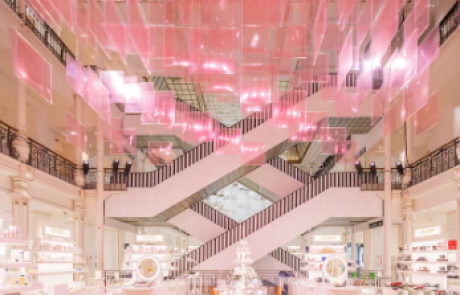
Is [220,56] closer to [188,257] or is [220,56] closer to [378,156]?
[188,257]

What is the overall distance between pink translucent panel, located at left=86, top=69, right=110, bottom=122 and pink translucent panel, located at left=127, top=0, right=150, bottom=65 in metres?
2.30

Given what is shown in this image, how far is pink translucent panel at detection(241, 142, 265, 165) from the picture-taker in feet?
53.4

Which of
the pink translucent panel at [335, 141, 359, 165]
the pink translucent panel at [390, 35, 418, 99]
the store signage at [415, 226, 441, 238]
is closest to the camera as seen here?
the pink translucent panel at [390, 35, 418, 99]

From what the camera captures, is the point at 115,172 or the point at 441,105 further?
the point at 115,172

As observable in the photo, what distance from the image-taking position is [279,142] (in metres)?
16.8

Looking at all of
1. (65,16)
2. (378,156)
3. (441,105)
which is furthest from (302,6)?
(378,156)

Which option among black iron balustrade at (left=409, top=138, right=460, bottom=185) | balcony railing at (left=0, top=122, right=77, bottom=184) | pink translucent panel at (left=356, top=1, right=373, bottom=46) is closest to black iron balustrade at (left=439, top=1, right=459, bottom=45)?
black iron balustrade at (left=409, top=138, right=460, bottom=185)

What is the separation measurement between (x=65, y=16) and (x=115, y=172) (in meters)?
11.4

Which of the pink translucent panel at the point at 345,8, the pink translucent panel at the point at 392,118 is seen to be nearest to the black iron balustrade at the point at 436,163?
the pink translucent panel at the point at 392,118

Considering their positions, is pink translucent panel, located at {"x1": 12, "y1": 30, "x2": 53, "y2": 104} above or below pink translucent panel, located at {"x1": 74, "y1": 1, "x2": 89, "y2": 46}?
below

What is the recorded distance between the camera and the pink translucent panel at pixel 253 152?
16281 millimetres

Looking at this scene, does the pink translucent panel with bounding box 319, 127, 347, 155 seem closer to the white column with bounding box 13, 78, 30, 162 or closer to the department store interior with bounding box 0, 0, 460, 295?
the department store interior with bounding box 0, 0, 460, 295

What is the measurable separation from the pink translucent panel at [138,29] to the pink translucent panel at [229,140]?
7.04 meters

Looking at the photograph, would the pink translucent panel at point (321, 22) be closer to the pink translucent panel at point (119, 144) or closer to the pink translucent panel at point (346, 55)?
→ the pink translucent panel at point (346, 55)
